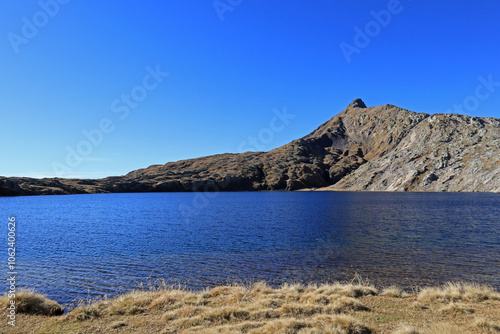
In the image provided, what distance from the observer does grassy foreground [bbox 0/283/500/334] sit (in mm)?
12055

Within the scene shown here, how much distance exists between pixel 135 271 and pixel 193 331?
61.8 feet

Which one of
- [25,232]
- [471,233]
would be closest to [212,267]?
[471,233]

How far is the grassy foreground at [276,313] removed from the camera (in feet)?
39.5

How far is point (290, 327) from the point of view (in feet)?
38.9

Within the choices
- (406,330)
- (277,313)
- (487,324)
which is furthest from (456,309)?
(277,313)

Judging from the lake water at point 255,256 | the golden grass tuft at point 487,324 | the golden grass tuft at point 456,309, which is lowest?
the lake water at point 255,256

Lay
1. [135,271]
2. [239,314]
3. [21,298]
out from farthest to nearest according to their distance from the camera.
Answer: [135,271]
[21,298]
[239,314]

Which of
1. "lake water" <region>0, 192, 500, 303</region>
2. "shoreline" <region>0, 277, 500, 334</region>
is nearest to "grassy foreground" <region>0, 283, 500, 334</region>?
"shoreline" <region>0, 277, 500, 334</region>

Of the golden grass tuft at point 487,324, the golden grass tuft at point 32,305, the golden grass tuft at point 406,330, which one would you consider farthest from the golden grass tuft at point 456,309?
the golden grass tuft at point 32,305

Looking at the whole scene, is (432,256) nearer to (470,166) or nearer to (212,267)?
(212,267)

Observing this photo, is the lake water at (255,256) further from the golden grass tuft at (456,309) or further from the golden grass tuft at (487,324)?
the golden grass tuft at (487,324)

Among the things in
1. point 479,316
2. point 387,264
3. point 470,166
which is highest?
point 470,166

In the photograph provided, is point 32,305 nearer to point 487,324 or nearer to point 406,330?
point 406,330

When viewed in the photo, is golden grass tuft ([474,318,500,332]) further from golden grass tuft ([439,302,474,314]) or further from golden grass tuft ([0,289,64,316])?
golden grass tuft ([0,289,64,316])
